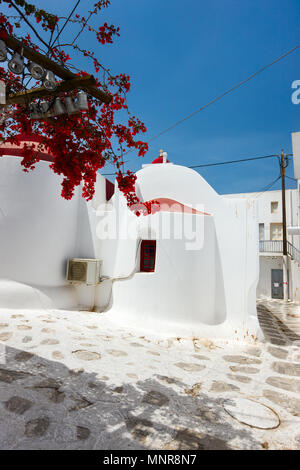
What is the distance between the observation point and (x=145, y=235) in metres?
7.77

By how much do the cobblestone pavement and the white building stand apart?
0.81 meters

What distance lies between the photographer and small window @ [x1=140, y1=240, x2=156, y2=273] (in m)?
8.16

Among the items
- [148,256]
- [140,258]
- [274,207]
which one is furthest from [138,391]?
[274,207]

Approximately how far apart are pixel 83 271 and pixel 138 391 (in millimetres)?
5382

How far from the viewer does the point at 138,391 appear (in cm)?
379

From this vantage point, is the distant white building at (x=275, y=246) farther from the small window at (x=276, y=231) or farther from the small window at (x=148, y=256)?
the small window at (x=148, y=256)

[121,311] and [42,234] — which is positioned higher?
[42,234]

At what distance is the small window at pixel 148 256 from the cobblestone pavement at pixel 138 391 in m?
2.14

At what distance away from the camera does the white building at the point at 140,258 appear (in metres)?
7.00

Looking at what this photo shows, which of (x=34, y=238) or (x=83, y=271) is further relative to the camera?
(x=83, y=271)

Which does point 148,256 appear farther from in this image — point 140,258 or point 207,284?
point 207,284
